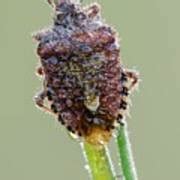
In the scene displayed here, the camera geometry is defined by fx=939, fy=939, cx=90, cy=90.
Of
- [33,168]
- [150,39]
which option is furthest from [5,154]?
[150,39]

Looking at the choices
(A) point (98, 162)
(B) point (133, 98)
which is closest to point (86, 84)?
(A) point (98, 162)

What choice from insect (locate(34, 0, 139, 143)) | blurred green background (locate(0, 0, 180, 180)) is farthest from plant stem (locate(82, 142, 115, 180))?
blurred green background (locate(0, 0, 180, 180))

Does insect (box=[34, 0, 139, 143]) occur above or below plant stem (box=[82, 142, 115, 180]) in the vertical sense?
above

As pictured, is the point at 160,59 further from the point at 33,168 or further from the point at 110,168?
the point at 110,168

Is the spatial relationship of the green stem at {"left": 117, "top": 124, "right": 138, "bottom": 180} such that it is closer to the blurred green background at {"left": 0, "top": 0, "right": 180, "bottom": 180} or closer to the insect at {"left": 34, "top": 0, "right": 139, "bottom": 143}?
the insect at {"left": 34, "top": 0, "right": 139, "bottom": 143}

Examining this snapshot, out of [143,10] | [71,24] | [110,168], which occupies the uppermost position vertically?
[143,10]

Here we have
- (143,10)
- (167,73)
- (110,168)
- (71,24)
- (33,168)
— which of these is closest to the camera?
(110,168)

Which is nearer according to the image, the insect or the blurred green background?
→ the insect
